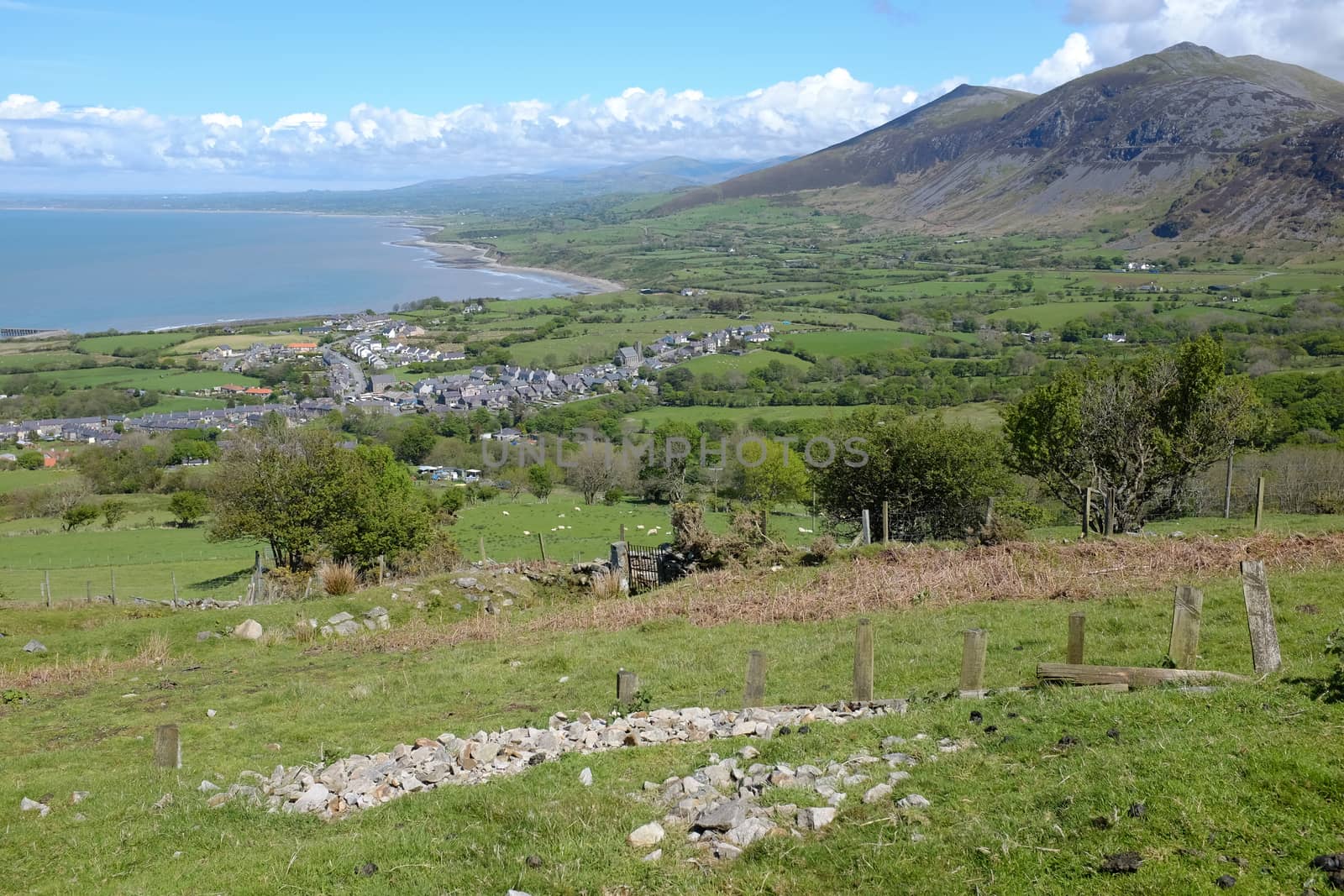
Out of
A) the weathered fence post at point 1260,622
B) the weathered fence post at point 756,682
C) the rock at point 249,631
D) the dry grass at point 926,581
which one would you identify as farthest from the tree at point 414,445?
the weathered fence post at point 1260,622

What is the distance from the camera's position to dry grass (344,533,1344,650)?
14667 millimetres

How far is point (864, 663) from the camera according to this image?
32.0 ft

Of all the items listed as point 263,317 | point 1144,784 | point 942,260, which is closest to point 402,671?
point 1144,784

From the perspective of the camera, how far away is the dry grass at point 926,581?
1467 centimetres

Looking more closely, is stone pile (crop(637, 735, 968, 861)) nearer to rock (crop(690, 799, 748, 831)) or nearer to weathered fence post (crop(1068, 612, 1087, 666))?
rock (crop(690, 799, 748, 831))

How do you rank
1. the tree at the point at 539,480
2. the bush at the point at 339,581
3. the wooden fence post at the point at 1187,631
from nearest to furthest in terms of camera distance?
1. the wooden fence post at the point at 1187,631
2. the bush at the point at 339,581
3. the tree at the point at 539,480

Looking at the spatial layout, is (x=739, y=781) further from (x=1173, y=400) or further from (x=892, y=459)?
(x=892, y=459)

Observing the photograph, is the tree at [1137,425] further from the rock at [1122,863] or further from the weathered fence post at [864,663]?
the rock at [1122,863]

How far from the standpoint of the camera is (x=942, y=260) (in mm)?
197625

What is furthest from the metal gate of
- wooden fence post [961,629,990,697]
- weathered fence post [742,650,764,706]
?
wooden fence post [961,629,990,697]

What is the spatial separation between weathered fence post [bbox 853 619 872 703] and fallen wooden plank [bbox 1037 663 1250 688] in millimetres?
1605

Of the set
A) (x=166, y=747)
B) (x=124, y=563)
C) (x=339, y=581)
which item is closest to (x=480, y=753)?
(x=166, y=747)

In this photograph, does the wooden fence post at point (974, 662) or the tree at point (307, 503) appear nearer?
the wooden fence post at point (974, 662)

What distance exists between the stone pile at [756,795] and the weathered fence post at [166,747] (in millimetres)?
5363
